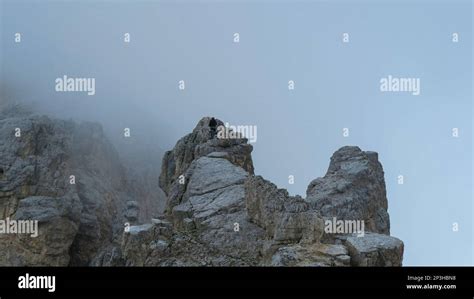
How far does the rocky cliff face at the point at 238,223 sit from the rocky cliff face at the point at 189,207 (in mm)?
93

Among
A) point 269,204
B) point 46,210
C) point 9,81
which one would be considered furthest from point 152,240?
point 9,81

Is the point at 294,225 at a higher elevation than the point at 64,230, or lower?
higher

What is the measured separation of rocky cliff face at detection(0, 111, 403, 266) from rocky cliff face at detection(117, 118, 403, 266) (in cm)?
9

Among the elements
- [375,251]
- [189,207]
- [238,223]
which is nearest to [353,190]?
[238,223]

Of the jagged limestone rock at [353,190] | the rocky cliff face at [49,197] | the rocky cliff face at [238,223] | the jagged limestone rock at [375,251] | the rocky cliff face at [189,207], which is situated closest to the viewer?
the jagged limestone rock at [375,251]

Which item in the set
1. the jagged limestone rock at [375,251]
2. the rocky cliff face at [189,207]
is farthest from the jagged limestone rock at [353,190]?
the jagged limestone rock at [375,251]

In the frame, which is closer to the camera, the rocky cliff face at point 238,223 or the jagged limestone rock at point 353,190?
the rocky cliff face at point 238,223

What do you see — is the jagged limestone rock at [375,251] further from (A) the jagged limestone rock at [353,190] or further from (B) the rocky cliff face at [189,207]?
(A) the jagged limestone rock at [353,190]

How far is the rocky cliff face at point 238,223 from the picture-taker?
36.3 m

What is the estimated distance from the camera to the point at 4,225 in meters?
62.0

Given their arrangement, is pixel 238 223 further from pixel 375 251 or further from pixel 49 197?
pixel 49 197
